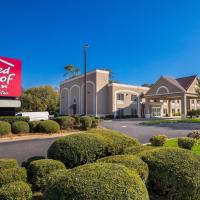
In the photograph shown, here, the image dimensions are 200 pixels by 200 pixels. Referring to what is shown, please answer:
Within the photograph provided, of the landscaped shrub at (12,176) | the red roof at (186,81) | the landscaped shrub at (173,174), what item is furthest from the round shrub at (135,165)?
the red roof at (186,81)

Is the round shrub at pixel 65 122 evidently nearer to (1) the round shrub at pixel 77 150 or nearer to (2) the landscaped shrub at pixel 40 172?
(1) the round shrub at pixel 77 150

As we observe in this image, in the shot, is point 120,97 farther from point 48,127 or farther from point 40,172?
point 40,172

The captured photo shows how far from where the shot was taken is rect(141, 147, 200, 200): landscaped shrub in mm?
4121

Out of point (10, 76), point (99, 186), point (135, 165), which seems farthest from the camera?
point (10, 76)

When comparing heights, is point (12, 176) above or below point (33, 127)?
below

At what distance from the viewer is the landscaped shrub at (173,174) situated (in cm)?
412

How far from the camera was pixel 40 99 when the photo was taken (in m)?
64.1

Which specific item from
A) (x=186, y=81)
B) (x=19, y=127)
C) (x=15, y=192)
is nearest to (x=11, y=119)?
(x=19, y=127)

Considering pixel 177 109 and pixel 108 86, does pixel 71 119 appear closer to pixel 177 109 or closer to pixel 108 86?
pixel 108 86

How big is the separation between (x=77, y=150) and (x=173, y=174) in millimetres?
2572

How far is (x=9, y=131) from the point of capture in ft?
51.6

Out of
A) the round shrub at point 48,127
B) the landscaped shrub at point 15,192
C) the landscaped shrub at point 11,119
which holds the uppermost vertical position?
the landscaped shrub at point 11,119

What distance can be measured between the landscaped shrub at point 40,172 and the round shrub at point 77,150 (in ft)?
2.00

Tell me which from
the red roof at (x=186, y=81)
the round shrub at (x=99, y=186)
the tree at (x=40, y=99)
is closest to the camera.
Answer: the round shrub at (x=99, y=186)
